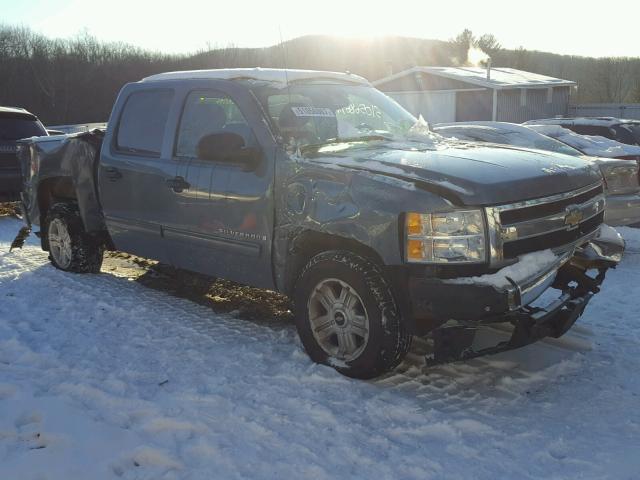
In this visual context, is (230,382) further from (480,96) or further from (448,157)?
(480,96)

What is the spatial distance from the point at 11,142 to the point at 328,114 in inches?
303

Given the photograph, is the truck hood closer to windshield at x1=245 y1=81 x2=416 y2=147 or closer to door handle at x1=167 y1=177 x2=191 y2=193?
windshield at x1=245 y1=81 x2=416 y2=147

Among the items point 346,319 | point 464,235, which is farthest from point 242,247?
point 464,235

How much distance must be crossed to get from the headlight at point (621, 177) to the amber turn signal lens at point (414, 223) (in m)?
4.46

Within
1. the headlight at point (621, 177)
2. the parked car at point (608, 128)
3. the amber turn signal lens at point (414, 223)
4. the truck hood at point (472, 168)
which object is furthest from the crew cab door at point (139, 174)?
the parked car at point (608, 128)

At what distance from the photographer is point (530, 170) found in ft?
12.0

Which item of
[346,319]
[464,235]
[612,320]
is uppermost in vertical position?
[464,235]

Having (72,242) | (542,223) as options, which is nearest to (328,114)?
(542,223)

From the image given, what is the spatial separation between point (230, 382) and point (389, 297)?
1.08 metres

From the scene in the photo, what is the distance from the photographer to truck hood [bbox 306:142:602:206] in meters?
3.33

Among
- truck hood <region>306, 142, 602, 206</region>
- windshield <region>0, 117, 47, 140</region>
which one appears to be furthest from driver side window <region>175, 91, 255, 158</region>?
windshield <region>0, 117, 47, 140</region>

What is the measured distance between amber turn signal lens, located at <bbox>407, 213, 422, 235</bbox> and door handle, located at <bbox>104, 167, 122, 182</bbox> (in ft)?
9.75

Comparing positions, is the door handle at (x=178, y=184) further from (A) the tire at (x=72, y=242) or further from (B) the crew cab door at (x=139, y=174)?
(A) the tire at (x=72, y=242)

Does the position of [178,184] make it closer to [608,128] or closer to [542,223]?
[542,223]
